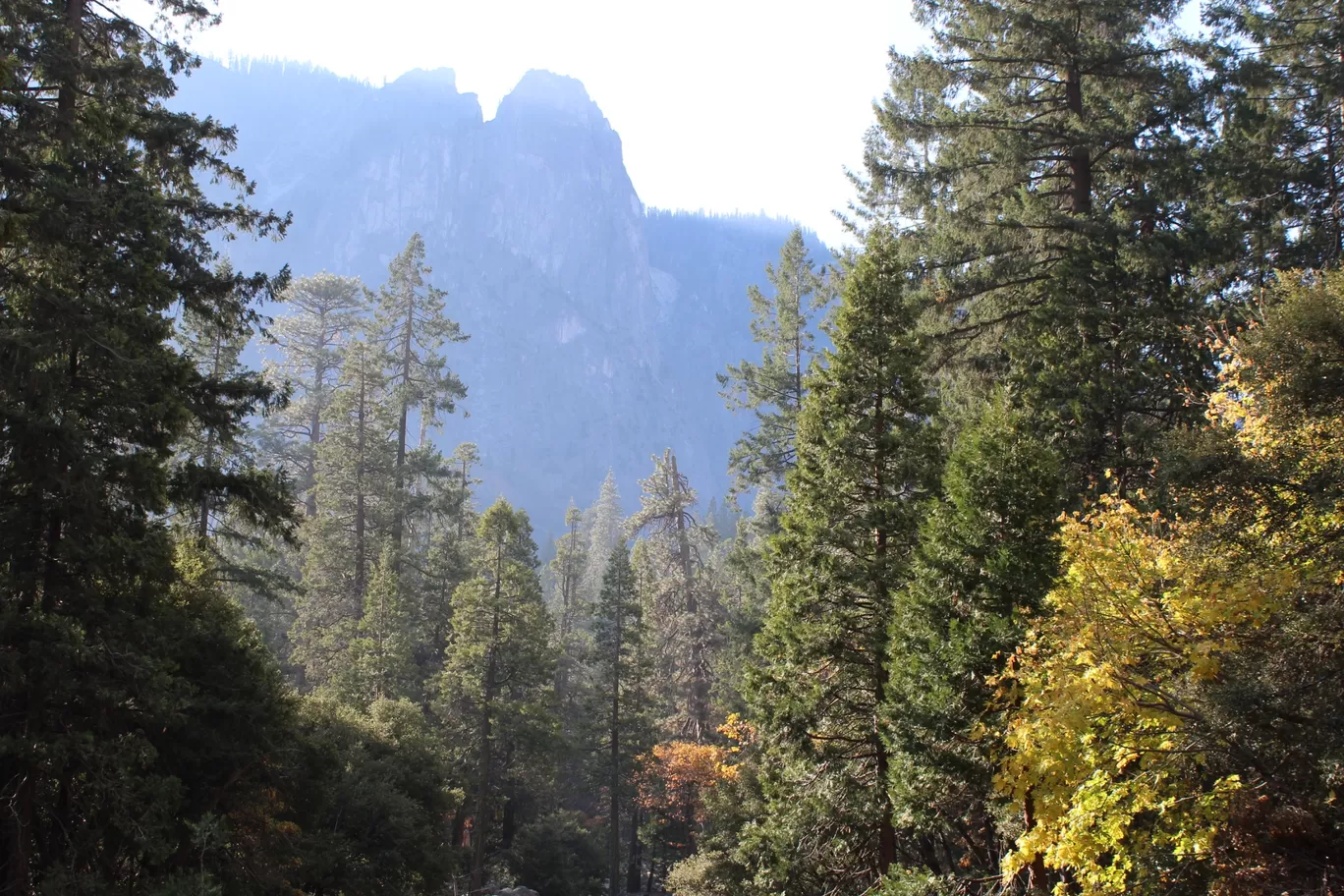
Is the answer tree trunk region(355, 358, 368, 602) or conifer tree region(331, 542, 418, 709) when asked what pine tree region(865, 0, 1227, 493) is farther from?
tree trunk region(355, 358, 368, 602)

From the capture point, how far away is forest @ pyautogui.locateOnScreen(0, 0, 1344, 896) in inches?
303

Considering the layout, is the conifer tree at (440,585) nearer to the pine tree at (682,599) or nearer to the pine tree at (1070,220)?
the pine tree at (682,599)

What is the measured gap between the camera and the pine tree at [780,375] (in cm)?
2583

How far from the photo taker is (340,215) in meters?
179

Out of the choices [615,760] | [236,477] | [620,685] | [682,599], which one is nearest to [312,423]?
[620,685]

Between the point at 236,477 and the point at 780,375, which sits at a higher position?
the point at 780,375

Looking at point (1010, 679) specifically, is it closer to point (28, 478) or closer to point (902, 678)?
point (902, 678)

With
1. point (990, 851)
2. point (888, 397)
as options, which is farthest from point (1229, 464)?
point (990, 851)

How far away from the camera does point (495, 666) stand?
2623 centimetres

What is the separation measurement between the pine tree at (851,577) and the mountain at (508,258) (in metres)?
143

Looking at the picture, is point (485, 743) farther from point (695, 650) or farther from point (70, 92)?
point (70, 92)

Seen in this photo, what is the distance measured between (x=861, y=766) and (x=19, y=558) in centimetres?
1111

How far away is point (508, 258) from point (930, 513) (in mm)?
180859

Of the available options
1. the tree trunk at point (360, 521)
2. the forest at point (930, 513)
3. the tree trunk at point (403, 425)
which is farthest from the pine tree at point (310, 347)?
the forest at point (930, 513)
